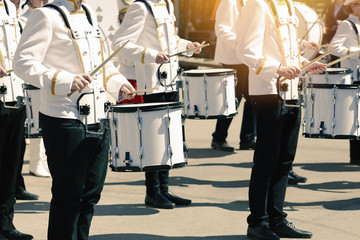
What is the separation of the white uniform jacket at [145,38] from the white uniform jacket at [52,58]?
1622 millimetres

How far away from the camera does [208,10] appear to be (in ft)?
57.8

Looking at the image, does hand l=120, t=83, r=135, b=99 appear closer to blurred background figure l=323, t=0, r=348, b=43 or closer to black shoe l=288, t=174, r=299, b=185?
black shoe l=288, t=174, r=299, b=185

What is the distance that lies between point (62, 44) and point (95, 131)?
482 millimetres

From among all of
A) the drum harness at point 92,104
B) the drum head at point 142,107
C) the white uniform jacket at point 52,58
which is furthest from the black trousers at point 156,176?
the white uniform jacket at point 52,58

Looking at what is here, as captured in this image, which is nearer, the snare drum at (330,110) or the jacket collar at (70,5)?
the jacket collar at (70,5)

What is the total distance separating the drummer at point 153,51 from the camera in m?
5.68

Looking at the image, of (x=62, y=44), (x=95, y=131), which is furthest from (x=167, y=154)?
(x=62, y=44)

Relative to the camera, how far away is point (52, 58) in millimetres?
3967

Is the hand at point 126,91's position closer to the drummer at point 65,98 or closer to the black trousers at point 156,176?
the drummer at point 65,98

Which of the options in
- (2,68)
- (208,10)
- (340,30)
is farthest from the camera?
(208,10)

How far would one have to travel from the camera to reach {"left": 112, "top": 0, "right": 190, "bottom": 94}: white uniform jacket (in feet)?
18.6

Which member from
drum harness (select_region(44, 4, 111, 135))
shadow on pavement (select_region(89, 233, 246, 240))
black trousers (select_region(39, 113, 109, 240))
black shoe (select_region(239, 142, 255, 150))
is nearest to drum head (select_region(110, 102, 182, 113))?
drum harness (select_region(44, 4, 111, 135))

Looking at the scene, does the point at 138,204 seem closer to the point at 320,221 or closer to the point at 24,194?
the point at 24,194

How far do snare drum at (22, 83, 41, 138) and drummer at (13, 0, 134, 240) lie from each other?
5.71ft
